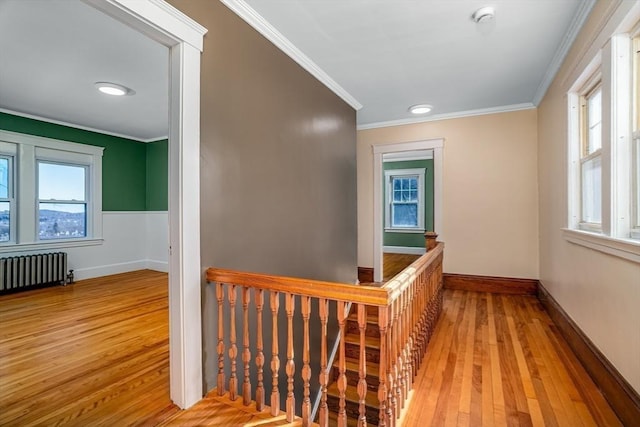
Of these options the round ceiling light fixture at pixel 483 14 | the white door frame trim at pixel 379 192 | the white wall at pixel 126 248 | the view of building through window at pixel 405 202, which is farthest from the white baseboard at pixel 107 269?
the round ceiling light fixture at pixel 483 14

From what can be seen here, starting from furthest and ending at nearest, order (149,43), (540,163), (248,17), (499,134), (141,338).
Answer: (499,134)
(540,163)
(141,338)
(149,43)
(248,17)

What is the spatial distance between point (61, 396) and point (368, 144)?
451 cm

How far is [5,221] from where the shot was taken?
4211 mm

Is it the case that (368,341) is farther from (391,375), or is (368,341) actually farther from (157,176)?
(157,176)

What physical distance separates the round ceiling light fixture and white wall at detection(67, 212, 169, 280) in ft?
16.0

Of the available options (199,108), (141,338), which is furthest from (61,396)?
(199,108)

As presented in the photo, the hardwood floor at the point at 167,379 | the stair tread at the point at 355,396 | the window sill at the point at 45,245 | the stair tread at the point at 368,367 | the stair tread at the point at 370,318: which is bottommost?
the stair tread at the point at 355,396

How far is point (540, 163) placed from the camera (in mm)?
3713

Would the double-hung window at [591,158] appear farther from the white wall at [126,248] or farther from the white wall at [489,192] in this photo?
the white wall at [126,248]

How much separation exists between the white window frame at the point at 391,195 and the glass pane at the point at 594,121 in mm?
5441

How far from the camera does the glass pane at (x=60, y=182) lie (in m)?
4.58

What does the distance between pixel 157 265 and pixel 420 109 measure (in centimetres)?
527

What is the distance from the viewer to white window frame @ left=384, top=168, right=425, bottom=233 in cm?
777

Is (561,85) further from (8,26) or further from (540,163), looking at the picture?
(8,26)
